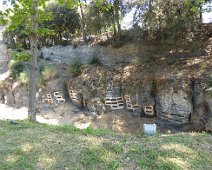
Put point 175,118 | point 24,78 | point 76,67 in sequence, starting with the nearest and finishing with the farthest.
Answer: point 175,118 < point 76,67 < point 24,78

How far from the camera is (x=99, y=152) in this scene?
327cm

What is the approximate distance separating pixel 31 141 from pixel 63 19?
12040 millimetres

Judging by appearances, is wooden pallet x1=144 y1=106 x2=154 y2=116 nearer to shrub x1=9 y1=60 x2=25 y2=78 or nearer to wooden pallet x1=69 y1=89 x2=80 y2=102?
wooden pallet x1=69 y1=89 x2=80 y2=102

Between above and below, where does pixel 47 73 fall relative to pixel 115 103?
above

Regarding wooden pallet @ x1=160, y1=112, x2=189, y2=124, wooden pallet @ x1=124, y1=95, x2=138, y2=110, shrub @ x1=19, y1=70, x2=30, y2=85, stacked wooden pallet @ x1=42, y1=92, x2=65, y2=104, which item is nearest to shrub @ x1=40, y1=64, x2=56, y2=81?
shrub @ x1=19, y1=70, x2=30, y2=85

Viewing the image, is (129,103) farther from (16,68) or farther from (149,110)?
(16,68)

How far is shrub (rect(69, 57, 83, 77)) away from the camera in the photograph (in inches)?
473

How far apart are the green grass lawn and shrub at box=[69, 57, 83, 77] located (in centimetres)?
804

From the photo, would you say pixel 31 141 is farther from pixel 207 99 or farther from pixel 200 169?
pixel 207 99

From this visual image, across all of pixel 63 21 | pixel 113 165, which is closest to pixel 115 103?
pixel 63 21

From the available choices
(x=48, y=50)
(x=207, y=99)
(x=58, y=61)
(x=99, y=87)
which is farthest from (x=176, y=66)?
(x=48, y=50)

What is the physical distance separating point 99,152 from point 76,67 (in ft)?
30.0

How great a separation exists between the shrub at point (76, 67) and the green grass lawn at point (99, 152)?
8.04 metres

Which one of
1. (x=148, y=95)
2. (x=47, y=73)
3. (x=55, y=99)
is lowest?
(x=55, y=99)
